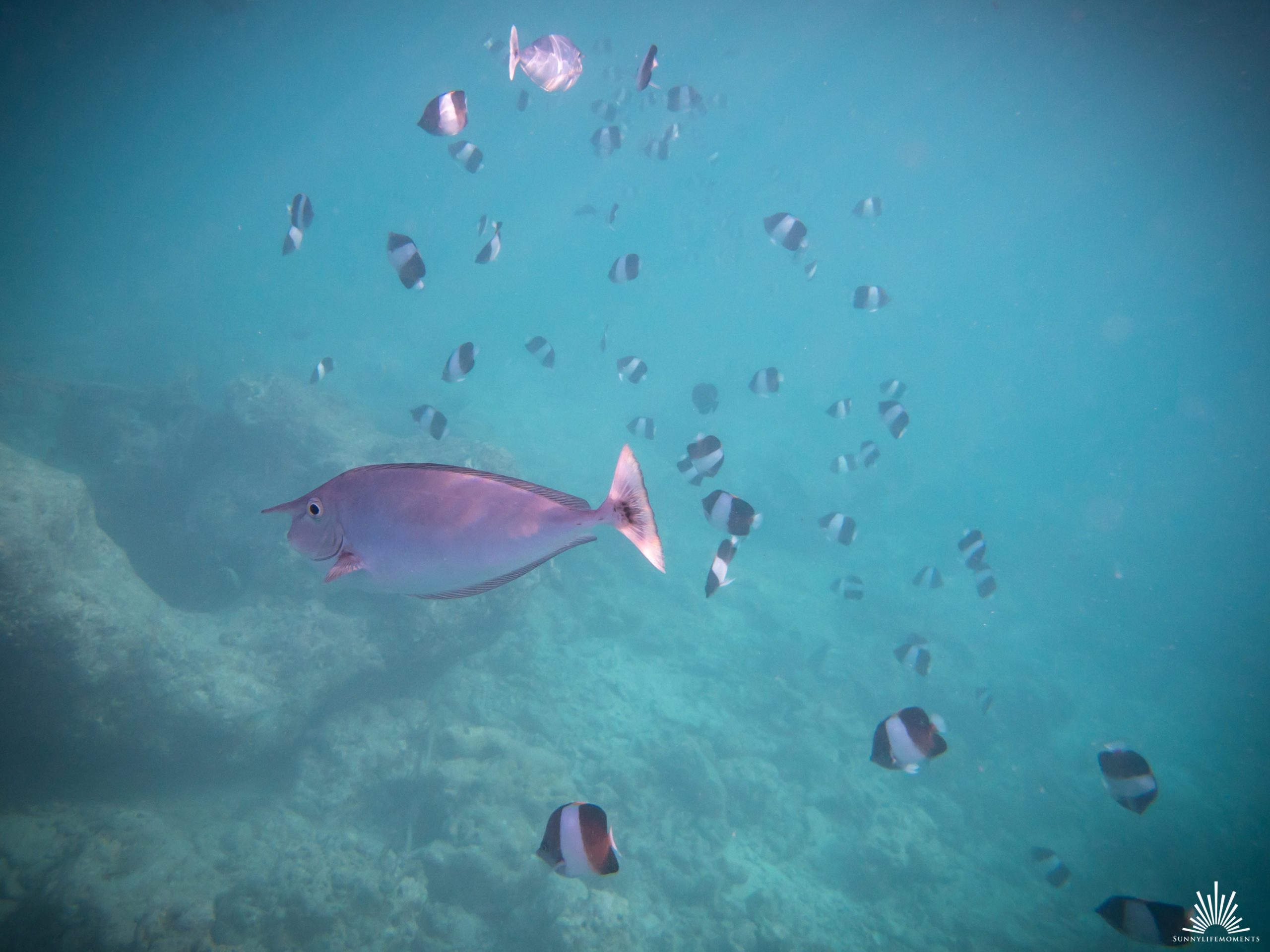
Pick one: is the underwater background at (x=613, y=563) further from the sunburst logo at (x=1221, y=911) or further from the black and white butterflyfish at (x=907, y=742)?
the black and white butterflyfish at (x=907, y=742)

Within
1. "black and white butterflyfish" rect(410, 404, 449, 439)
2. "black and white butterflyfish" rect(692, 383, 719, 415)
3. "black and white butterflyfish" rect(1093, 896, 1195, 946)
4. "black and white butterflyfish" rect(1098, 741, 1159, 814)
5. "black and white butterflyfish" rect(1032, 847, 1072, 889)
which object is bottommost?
"black and white butterflyfish" rect(1093, 896, 1195, 946)

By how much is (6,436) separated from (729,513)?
1596cm

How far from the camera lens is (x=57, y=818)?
197 inches

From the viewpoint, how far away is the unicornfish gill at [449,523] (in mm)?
1403

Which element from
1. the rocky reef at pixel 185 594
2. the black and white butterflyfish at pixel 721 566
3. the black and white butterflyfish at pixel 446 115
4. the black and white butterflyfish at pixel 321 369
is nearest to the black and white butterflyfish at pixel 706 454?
the black and white butterflyfish at pixel 721 566

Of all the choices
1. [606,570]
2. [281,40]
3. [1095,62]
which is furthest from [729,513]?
[281,40]

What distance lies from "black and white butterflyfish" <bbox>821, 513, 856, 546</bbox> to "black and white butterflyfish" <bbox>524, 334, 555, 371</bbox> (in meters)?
4.92

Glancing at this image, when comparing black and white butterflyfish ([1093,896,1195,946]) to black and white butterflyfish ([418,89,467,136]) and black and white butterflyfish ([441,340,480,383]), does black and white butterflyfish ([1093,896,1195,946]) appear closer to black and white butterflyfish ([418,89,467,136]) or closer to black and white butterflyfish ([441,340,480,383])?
black and white butterflyfish ([441,340,480,383])

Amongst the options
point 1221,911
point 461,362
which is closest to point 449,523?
point 461,362

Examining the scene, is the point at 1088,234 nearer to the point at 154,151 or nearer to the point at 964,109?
the point at 964,109

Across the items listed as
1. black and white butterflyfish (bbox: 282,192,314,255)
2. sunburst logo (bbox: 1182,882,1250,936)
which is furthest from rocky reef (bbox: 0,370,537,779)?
sunburst logo (bbox: 1182,882,1250,936)

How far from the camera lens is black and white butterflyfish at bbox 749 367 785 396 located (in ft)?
24.7

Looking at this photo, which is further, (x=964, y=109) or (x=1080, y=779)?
(x=964, y=109)

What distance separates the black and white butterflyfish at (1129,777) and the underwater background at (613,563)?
4.65 meters
